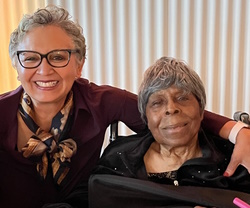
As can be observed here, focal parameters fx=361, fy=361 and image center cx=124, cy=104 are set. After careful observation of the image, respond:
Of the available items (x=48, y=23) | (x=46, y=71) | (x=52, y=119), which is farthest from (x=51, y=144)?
(x=48, y=23)

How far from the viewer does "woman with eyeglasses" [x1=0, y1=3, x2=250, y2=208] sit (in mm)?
1294

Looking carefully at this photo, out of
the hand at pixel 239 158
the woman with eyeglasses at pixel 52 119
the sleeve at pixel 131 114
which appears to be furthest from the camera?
the sleeve at pixel 131 114

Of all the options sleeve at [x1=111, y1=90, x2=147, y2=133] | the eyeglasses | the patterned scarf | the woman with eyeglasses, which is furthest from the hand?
the eyeglasses

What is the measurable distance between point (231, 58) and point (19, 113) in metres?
1.62

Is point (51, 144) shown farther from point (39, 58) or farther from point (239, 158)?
point (239, 158)

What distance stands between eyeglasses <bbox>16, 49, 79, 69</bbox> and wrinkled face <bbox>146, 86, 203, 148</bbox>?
0.36 metres

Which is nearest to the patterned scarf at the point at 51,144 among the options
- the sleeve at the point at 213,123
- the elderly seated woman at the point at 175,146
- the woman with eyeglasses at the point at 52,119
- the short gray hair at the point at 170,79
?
the woman with eyeglasses at the point at 52,119

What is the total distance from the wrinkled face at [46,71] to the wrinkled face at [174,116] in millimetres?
331

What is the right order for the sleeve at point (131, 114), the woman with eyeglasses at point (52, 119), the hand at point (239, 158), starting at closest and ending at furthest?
the hand at point (239, 158), the woman with eyeglasses at point (52, 119), the sleeve at point (131, 114)

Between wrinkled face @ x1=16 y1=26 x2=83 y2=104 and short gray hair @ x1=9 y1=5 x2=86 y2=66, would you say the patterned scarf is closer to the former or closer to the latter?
wrinkled face @ x1=16 y1=26 x2=83 y2=104

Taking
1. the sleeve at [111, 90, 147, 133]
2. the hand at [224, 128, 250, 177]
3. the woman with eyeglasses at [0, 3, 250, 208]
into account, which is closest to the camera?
the hand at [224, 128, 250, 177]

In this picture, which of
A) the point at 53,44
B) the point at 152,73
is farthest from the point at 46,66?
the point at 152,73

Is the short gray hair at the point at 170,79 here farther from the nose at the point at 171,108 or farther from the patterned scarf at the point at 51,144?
the patterned scarf at the point at 51,144

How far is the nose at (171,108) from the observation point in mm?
1206
